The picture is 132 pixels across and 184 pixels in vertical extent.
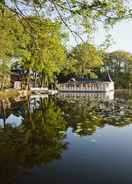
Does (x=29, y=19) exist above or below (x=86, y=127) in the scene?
above

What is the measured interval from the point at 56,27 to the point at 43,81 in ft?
227

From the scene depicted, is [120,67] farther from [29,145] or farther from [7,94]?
[29,145]

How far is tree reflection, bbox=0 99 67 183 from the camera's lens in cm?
1209

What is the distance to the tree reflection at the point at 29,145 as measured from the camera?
12094 mm

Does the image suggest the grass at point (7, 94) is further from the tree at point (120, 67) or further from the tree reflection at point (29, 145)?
the tree at point (120, 67)

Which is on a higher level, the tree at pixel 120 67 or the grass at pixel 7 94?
the tree at pixel 120 67

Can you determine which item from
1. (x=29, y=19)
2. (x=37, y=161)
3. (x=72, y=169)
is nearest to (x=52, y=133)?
(x=37, y=161)

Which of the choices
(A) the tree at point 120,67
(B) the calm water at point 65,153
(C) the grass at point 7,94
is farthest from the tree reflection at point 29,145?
(A) the tree at point 120,67

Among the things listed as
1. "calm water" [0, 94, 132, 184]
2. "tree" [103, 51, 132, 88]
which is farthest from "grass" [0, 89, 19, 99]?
"tree" [103, 51, 132, 88]

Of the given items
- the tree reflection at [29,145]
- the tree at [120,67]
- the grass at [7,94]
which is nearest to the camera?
the tree reflection at [29,145]

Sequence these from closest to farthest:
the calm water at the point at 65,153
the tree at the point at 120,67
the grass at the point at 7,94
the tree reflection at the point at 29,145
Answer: the calm water at the point at 65,153 < the tree reflection at the point at 29,145 < the grass at the point at 7,94 < the tree at the point at 120,67

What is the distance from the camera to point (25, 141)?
1622 cm

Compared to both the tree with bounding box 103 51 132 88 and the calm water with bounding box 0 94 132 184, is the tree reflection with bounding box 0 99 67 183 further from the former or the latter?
the tree with bounding box 103 51 132 88

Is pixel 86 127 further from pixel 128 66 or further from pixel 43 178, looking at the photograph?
pixel 128 66
